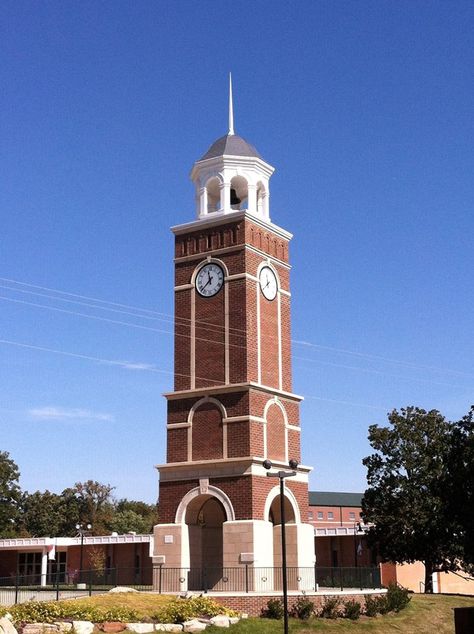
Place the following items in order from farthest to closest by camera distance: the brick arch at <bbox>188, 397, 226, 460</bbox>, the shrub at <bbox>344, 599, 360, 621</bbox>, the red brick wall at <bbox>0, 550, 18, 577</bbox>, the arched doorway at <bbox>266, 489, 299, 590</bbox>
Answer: the red brick wall at <bbox>0, 550, 18, 577</bbox>
the brick arch at <bbox>188, 397, 226, 460</bbox>
the arched doorway at <bbox>266, 489, 299, 590</bbox>
the shrub at <bbox>344, 599, 360, 621</bbox>

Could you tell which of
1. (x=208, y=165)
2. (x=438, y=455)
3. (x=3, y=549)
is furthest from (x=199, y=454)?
(x=3, y=549)

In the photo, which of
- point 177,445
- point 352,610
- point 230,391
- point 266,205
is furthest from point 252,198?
point 352,610

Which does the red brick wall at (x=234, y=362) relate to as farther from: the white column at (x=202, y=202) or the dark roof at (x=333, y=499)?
the dark roof at (x=333, y=499)

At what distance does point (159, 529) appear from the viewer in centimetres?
4084

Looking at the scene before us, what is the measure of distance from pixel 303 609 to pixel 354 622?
96.9 inches

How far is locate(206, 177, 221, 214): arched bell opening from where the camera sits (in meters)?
45.1

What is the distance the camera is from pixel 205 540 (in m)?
42.2

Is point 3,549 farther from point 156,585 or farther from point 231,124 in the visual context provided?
point 231,124

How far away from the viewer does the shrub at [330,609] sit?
34531 millimetres

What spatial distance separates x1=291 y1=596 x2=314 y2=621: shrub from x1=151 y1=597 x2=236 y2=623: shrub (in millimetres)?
2762

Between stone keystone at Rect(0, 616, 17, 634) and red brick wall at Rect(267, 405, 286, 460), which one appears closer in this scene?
stone keystone at Rect(0, 616, 17, 634)

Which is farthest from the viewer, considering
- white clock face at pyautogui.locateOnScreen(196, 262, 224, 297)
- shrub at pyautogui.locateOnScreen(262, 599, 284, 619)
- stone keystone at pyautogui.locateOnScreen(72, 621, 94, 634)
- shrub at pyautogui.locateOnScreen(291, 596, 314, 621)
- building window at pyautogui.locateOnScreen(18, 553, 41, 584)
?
building window at pyautogui.locateOnScreen(18, 553, 41, 584)

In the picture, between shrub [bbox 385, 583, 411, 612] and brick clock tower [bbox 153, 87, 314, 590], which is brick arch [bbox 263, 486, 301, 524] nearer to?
brick clock tower [bbox 153, 87, 314, 590]

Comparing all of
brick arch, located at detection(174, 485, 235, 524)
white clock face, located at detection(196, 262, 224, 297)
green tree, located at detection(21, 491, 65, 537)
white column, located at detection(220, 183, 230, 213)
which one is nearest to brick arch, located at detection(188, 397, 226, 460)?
brick arch, located at detection(174, 485, 235, 524)
